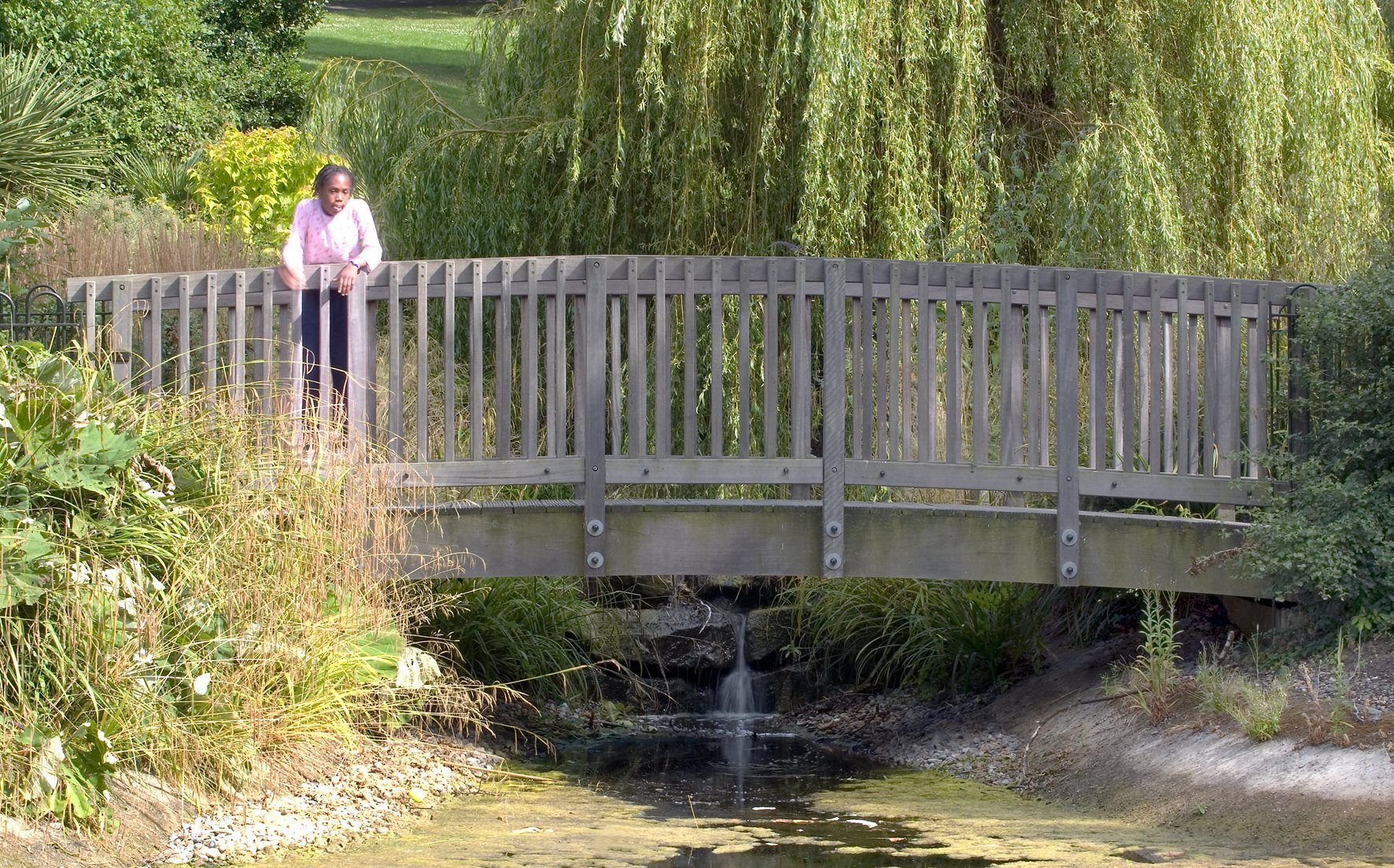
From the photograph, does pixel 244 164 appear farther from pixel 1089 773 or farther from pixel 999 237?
pixel 1089 773

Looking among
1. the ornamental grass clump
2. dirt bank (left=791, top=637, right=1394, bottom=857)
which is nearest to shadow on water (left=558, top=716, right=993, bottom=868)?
dirt bank (left=791, top=637, right=1394, bottom=857)

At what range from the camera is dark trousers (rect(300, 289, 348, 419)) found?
825 cm

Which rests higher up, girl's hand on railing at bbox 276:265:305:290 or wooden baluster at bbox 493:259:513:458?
girl's hand on railing at bbox 276:265:305:290

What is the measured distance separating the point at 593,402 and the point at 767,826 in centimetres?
231

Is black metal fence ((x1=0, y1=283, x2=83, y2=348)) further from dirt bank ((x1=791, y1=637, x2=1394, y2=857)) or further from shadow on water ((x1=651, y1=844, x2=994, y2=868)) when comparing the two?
dirt bank ((x1=791, y1=637, x2=1394, y2=857))

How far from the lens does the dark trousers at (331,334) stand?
8250 mm

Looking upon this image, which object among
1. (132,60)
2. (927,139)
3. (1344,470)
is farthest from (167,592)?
(132,60)

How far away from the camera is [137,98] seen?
2256 centimetres

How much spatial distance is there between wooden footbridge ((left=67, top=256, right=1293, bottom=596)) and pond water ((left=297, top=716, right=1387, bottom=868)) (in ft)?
3.79

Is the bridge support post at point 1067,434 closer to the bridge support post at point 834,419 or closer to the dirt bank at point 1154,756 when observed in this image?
the dirt bank at point 1154,756

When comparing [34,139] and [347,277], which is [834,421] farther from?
[34,139]

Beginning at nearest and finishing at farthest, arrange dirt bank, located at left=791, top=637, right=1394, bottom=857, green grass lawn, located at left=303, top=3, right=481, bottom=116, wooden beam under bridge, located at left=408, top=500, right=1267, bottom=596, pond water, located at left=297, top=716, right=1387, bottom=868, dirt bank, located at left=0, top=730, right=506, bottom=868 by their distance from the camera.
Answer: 1. dirt bank, located at left=0, top=730, right=506, bottom=868
2. pond water, located at left=297, top=716, right=1387, bottom=868
3. dirt bank, located at left=791, top=637, right=1394, bottom=857
4. wooden beam under bridge, located at left=408, top=500, right=1267, bottom=596
5. green grass lawn, located at left=303, top=3, right=481, bottom=116

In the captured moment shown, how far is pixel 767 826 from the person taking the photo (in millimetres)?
7461

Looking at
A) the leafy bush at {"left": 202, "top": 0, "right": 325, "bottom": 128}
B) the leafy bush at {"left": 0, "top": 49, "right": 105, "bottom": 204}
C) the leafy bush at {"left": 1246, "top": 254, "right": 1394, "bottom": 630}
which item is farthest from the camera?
the leafy bush at {"left": 202, "top": 0, "right": 325, "bottom": 128}
